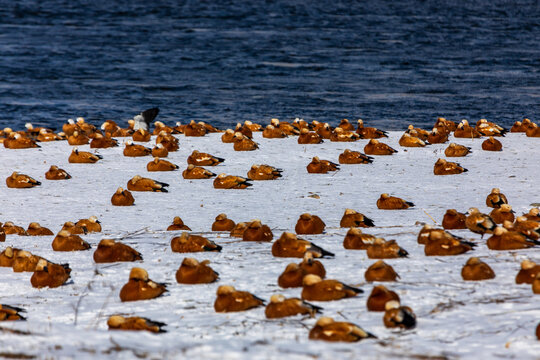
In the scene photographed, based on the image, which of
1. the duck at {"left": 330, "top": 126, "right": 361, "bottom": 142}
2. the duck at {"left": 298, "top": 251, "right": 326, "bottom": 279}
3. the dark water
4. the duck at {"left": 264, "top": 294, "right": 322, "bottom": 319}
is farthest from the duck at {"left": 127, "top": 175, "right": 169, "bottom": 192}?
the dark water

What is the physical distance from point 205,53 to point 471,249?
81.7 feet

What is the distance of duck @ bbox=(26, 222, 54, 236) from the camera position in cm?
703

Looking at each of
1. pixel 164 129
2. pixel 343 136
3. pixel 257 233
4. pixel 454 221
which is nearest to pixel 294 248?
pixel 257 233

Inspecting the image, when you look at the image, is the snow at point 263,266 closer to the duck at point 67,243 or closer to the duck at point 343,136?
the duck at point 67,243

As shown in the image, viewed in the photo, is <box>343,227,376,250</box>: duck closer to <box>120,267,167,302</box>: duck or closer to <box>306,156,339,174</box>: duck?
<box>120,267,167,302</box>: duck

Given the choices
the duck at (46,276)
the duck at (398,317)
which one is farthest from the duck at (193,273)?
the duck at (398,317)

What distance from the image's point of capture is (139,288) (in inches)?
200

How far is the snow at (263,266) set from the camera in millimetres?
4156

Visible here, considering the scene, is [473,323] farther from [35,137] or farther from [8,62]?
[8,62]

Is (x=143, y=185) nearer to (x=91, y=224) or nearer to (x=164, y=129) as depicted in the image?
(x=91, y=224)

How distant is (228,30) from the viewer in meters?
35.6

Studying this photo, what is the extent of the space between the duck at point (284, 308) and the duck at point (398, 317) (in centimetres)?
49

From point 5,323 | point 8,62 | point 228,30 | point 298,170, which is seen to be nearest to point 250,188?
point 298,170

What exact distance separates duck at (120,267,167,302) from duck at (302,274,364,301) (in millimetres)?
1000
